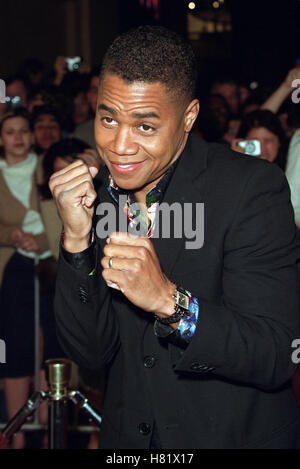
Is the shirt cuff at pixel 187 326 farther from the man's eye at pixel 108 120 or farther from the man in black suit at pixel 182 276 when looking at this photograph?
the man's eye at pixel 108 120

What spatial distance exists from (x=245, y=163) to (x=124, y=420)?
31.8 inches

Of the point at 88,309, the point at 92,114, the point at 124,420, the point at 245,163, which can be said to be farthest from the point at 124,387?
the point at 92,114

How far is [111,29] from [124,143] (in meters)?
13.4

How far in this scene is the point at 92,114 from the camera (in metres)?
6.14

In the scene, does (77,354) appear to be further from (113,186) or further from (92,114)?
(92,114)

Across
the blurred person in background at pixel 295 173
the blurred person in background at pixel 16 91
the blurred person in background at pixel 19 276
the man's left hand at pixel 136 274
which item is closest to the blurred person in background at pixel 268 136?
the blurred person in background at pixel 295 173

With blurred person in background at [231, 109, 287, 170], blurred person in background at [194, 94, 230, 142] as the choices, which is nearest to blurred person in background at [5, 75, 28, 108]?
blurred person in background at [194, 94, 230, 142]

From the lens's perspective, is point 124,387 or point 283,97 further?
point 283,97

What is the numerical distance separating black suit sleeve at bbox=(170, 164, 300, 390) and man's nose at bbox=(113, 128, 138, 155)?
0.33 m

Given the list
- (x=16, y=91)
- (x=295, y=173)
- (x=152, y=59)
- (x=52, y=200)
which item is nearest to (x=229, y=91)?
(x=16, y=91)

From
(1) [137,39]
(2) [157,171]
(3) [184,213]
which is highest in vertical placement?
(1) [137,39]

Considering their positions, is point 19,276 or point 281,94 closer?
point 19,276

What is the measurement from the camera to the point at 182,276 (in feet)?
5.94

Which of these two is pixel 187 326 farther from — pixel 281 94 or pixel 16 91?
pixel 16 91
